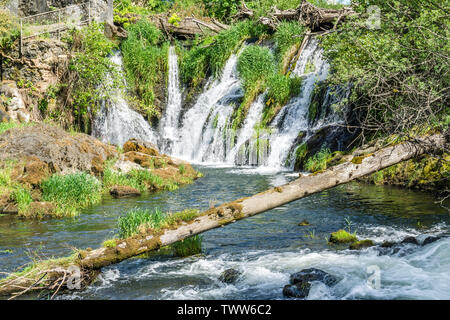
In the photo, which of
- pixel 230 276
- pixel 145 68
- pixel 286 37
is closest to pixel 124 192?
pixel 230 276

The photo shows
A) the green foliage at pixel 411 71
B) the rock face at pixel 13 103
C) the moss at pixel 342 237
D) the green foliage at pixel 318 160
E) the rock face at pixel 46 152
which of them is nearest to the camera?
the green foliage at pixel 411 71

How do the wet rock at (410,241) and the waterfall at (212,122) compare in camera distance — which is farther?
the waterfall at (212,122)

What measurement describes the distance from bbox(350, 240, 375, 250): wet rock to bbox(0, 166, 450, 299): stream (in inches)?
7.9

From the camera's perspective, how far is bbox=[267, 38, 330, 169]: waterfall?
2078 cm

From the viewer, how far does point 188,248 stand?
867cm

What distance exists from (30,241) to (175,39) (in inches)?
891

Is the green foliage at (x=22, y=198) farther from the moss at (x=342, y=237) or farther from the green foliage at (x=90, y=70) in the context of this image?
the green foliage at (x=90, y=70)

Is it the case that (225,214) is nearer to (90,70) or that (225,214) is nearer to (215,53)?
(90,70)

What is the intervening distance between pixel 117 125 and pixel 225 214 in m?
19.5

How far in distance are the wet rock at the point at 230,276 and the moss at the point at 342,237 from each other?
2605 millimetres

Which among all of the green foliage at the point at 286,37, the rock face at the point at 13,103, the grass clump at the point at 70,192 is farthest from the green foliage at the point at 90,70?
the grass clump at the point at 70,192

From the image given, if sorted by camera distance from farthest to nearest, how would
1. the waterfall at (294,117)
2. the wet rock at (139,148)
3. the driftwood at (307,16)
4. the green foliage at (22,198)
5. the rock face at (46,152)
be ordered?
the driftwood at (307,16) < the waterfall at (294,117) < the wet rock at (139,148) < the rock face at (46,152) < the green foliage at (22,198)

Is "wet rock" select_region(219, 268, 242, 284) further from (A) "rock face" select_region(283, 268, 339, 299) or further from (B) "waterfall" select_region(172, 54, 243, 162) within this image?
(B) "waterfall" select_region(172, 54, 243, 162)

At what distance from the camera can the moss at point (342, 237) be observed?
9234 millimetres
